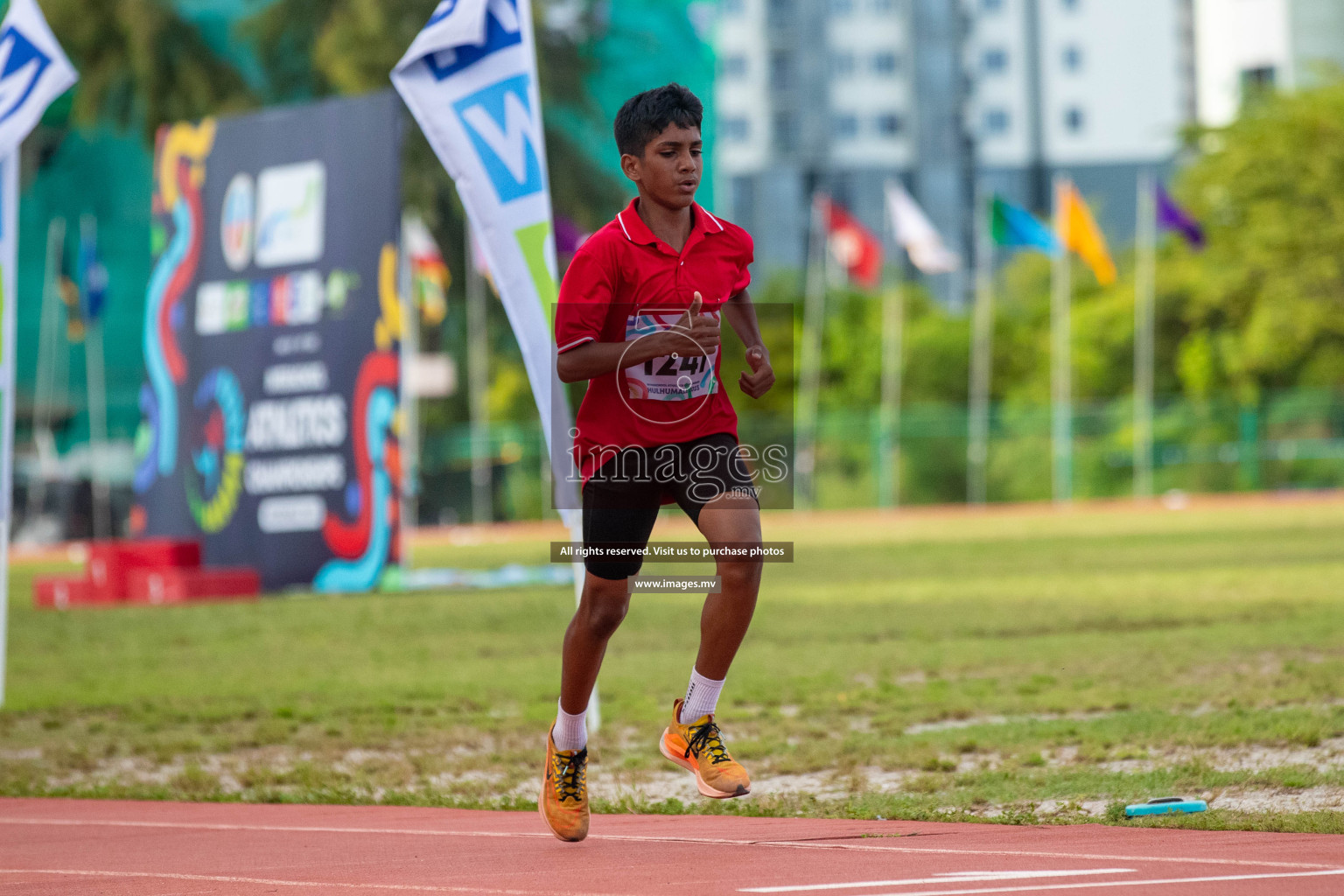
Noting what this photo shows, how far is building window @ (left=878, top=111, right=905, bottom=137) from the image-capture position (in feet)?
285

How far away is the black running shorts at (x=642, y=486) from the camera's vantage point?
5117mm

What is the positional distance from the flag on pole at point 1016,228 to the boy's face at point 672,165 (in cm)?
3105

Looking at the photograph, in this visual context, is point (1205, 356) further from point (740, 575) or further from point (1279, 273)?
point (740, 575)

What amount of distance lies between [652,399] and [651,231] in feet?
1.65

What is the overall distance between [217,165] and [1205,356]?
Answer: 3145 cm

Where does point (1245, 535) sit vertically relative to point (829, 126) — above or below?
below

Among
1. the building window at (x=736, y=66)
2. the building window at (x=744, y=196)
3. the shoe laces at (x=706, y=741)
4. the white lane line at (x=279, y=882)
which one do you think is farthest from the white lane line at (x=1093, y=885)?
the building window at (x=736, y=66)

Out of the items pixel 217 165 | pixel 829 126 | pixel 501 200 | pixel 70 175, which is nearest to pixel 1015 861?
pixel 501 200

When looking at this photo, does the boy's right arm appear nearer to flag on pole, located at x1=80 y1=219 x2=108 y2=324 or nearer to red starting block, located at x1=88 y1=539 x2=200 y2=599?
red starting block, located at x1=88 y1=539 x2=200 y2=599

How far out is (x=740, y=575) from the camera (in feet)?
16.7

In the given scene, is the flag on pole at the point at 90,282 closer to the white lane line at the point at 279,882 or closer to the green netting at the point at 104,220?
the green netting at the point at 104,220

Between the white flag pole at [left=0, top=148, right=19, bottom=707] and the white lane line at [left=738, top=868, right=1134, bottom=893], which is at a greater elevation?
the white flag pole at [left=0, top=148, right=19, bottom=707]

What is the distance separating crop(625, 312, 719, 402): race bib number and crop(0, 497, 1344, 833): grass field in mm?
1598

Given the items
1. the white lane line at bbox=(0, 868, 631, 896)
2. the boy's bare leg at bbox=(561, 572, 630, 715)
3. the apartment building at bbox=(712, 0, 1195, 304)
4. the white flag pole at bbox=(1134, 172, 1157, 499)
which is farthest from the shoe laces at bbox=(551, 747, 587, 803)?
the apartment building at bbox=(712, 0, 1195, 304)
